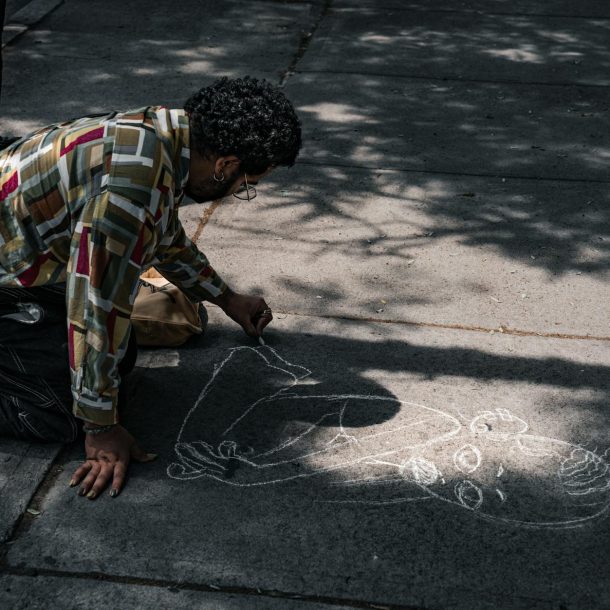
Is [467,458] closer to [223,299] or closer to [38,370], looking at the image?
[223,299]

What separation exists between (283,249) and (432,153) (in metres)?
1.37

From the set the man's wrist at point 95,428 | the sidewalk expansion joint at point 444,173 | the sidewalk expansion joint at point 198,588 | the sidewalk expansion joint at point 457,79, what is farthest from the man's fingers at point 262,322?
the sidewalk expansion joint at point 457,79

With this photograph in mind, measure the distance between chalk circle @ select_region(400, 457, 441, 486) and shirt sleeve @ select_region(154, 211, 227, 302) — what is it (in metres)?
0.92

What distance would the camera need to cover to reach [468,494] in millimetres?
2797

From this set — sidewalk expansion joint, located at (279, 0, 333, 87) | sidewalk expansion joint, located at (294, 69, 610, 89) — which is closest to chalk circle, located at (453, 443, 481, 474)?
sidewalk expansion joint, located at (279, 0, 333, 87)

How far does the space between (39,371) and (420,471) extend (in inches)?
46.8

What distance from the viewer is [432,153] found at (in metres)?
5.20

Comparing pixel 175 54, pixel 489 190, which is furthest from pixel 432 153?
pixel 175 54

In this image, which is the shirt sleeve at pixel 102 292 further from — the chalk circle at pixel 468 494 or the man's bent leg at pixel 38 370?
the chalk circle at pixel 468 494

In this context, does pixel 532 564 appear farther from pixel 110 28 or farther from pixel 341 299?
pixel 110 28

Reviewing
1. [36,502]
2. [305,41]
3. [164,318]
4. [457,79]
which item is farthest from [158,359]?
[305,41]

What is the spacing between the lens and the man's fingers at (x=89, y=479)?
109 inches

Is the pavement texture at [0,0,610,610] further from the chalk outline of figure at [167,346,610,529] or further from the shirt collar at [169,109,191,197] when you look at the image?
the shirt collar at [169,109,191,197]

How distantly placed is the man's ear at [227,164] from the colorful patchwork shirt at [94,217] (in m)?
0.09
